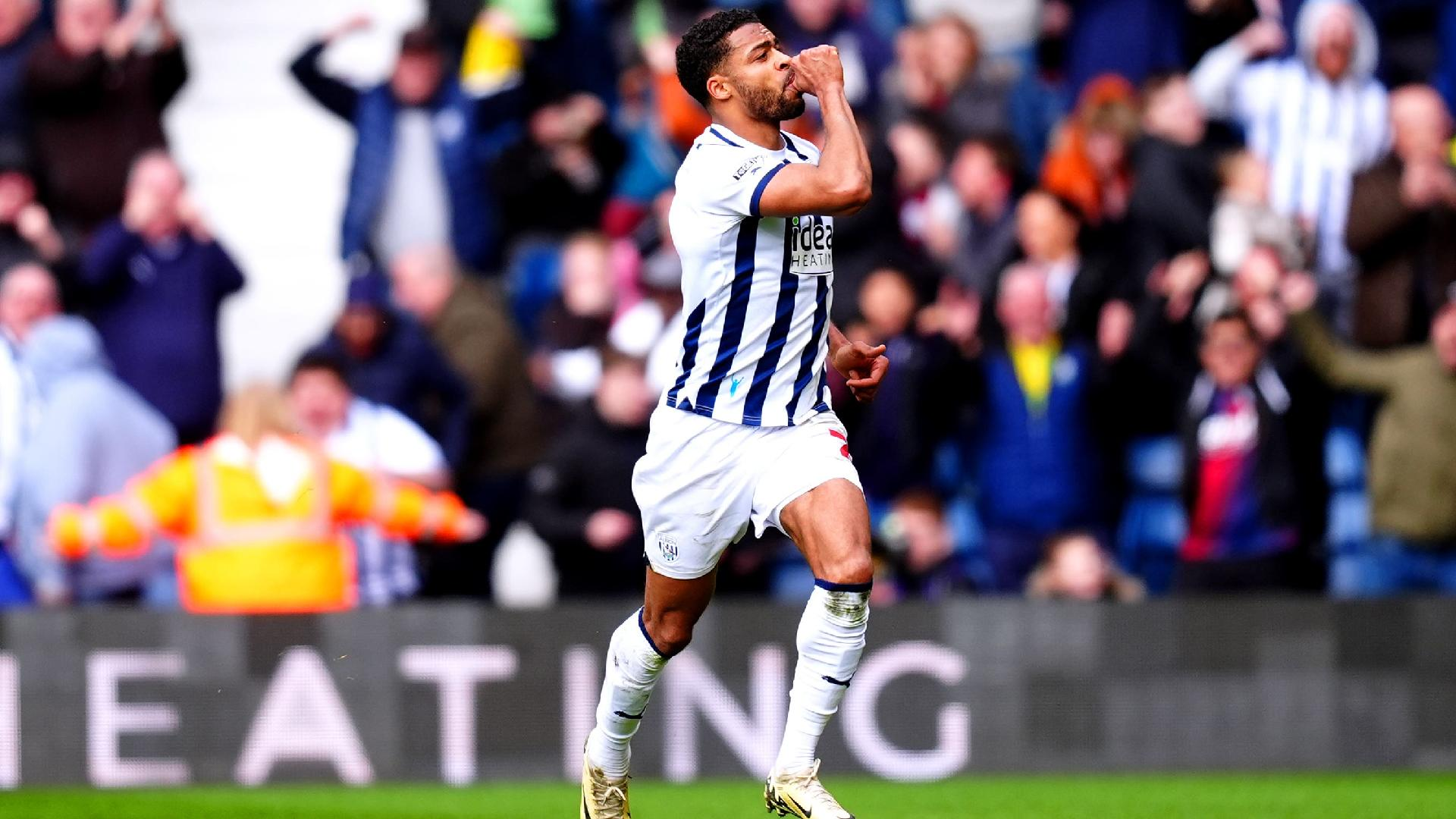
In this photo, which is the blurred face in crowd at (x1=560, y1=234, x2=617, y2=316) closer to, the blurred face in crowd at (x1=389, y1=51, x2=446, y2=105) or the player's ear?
the blurred face in crowd at (x1=389, y1=51, x2=446, y2=105)

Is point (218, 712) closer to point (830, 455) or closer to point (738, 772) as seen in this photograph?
point (738, 772)

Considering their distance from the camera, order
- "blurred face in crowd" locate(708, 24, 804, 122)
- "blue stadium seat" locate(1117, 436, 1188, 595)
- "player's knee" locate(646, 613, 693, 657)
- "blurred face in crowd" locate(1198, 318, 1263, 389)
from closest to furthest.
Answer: "blurred face in crowd" locate(708, 24, 804, 122), "player's knee" locate(646, 613, 693, 657), "blurred face in crowd" locate(1198, 318, 1263, 389), "blue stadium seat" locate(1117, 436, 1188, 595)

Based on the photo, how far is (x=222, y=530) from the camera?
30.2ft

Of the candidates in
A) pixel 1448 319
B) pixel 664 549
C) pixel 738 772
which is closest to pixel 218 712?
pixel 738 772

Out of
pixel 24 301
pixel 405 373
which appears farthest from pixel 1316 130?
pixel 24 301

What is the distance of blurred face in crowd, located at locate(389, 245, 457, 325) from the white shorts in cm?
419

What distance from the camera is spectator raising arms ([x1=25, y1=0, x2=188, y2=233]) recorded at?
1042cm

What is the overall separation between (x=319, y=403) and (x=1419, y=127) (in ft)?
16.8

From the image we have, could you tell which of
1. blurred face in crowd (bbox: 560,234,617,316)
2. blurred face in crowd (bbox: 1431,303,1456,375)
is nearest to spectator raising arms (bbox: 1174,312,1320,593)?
blurred face in crowd (bbox: 1431,303,1456,375)

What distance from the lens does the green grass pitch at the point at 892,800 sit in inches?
301

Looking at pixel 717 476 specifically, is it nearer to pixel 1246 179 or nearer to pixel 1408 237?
pixel 1246 179

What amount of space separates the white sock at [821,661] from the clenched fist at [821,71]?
50.5 inches

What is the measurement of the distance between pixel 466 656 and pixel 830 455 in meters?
3.63

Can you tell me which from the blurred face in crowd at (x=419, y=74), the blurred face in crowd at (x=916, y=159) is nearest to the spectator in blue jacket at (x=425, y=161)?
the blurred face in crowd at (x=419, y=74)
